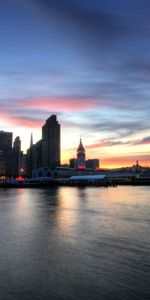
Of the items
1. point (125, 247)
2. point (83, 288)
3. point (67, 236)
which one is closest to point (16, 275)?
point (83, 288)

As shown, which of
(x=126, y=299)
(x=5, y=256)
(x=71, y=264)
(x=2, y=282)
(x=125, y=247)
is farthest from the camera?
(x=125, y=247)

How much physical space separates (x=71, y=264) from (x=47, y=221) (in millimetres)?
27666

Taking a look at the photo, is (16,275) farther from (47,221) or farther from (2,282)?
(47,221)

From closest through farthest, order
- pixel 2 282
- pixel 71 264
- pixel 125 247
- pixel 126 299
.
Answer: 1. pixel 126 299
2. pixel 2 282
3. pixel 71 264
4. pixel 125 247

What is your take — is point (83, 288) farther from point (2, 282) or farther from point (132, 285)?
point (2, 282)

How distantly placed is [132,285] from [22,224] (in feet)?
105

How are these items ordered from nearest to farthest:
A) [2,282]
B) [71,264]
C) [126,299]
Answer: [126,299] < [2,282] < [71,264]

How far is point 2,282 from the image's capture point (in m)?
23.8

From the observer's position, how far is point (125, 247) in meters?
A: 34.1

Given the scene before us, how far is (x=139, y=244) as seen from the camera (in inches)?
1389

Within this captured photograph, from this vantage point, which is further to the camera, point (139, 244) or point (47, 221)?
point (47, 221)

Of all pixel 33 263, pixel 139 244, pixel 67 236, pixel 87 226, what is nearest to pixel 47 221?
pixel 87 226

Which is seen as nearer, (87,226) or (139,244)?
(139,244)

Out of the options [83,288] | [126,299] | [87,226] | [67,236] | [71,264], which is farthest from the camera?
[87,226]
